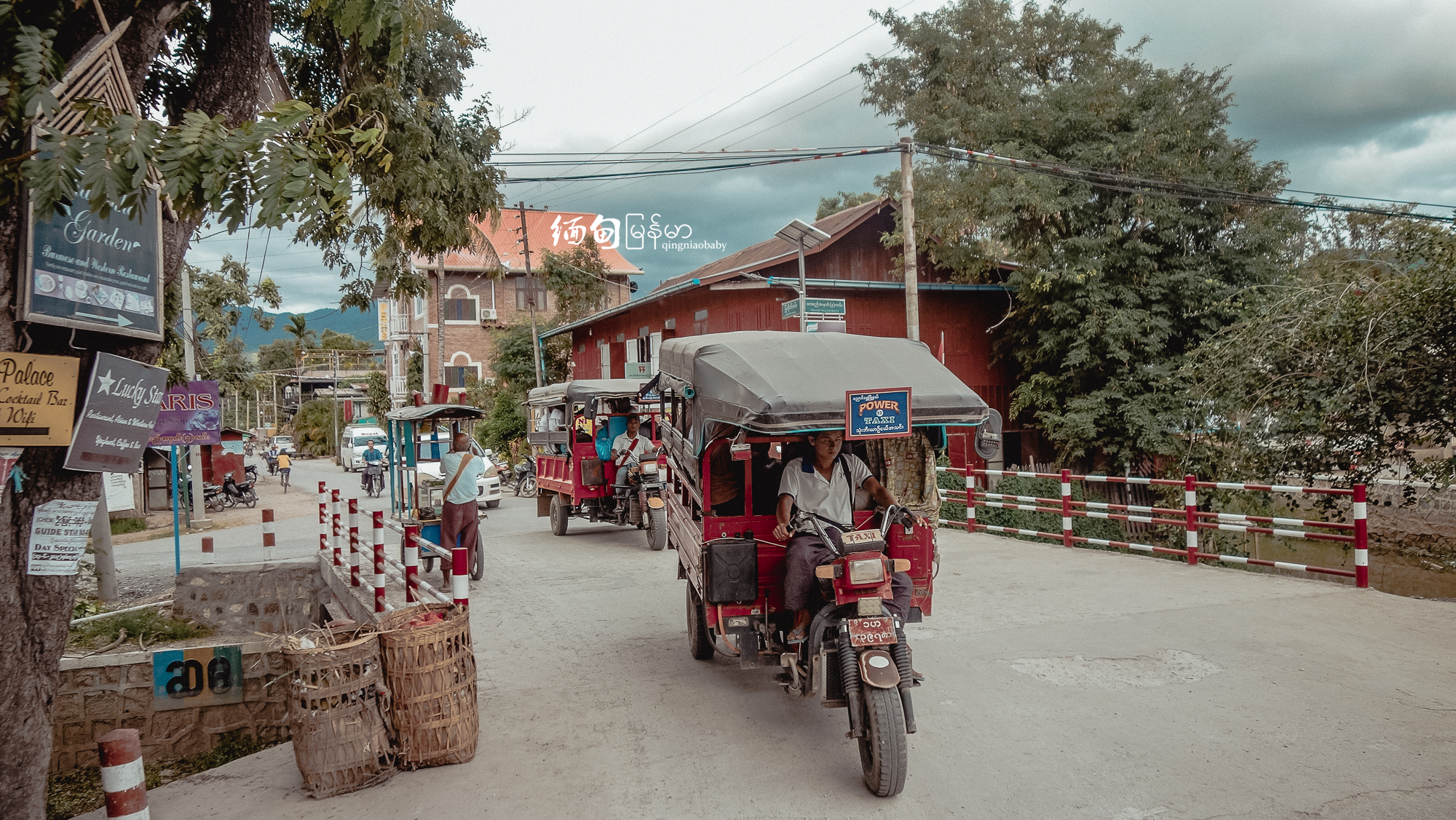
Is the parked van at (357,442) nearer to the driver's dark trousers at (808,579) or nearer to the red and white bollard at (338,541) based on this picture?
the red and white bollard at (338,541)

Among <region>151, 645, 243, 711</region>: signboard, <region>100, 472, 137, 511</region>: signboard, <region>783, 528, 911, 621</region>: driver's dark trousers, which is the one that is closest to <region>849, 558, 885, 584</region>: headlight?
<region>783, 528, 911, 621</region>: driver's dark trousers

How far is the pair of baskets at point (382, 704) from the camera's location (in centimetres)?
464

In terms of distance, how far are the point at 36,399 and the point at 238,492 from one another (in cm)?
2440

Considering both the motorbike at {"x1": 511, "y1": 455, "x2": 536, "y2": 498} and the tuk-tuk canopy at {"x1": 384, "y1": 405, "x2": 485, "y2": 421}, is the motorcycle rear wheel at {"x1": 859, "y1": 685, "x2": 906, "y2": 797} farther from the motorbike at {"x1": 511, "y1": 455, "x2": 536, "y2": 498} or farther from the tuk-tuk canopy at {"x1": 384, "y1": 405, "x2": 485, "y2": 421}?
the motorbike at {"x1": 511, "y1": 455, "x2": 536, "y2": 498}

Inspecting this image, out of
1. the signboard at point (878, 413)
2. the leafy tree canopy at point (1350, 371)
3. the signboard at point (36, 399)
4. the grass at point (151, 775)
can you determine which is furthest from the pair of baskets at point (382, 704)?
the leafy tree canopy at point (1350, 371)

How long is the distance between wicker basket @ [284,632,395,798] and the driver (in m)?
2.48

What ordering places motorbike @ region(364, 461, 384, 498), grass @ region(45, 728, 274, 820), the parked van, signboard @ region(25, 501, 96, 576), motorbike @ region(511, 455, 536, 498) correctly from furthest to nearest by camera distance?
the parked van < motorbike @ region(364, 461, 384, 498) < motorbike @ region(511, 455, 536, 498) < grass @ region(45, 728, 274, 820) < signboard @ region(25, 501, 96, 576)

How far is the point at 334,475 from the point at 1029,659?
39.1 m

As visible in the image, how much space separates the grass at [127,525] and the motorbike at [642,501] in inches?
519

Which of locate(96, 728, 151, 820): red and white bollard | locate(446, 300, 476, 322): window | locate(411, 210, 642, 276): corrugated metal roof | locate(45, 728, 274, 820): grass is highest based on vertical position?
locate(411, 210, 642, 276): corrugated metal roof

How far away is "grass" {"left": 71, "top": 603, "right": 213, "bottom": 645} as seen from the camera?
9.44 metres

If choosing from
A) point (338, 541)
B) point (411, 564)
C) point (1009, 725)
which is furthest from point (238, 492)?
point (1009, 725)

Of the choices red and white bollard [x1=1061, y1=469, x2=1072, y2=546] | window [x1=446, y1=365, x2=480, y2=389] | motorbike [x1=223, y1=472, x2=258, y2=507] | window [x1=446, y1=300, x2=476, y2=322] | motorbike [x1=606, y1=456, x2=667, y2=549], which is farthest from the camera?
window [x1=446, y1=300, x2=476, y2=322]

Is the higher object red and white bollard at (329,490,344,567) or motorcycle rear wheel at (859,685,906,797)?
red and white bollard at (329,490,344,567)
